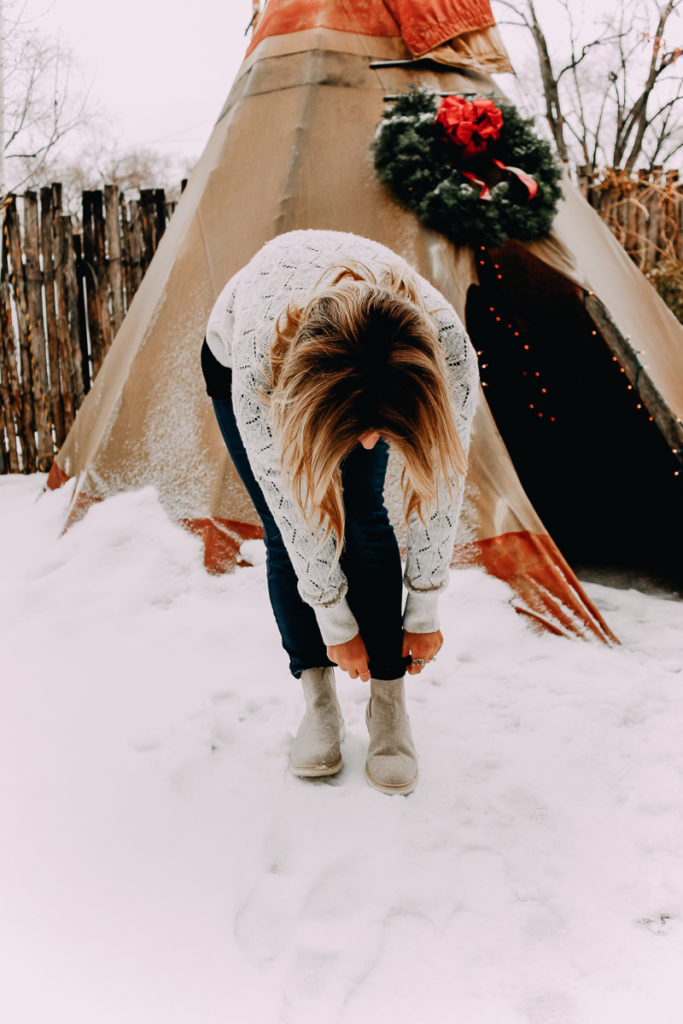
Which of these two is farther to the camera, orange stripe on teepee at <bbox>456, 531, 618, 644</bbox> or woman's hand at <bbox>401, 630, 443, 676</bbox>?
orange stripe on teepee at <bbox>456, 531, 618, 644</bbox>

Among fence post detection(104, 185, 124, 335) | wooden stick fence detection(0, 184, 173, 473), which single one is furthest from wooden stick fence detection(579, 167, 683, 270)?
fence post detection(104, 185, 124, 335)

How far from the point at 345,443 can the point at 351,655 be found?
0.51 metres

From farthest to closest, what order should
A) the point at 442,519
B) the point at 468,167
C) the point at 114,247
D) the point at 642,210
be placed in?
1. the point at 642,210
2. the point at 114,247
3. the point at 468,167
4. the point at 442,519

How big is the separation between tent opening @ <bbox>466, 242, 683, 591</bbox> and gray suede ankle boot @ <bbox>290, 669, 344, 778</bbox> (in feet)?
6.04

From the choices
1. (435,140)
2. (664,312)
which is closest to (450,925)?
(435,140)

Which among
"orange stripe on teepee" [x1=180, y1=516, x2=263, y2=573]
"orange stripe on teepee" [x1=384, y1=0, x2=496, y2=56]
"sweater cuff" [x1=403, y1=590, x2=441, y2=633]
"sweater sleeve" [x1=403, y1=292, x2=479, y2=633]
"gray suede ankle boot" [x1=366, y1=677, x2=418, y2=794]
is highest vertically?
"orange stripe on teepee" [x1=384, y1=0, x2=496, y2=56]

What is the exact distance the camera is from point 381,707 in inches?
62.3

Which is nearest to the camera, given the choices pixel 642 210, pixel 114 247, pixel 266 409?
pixel 266 409

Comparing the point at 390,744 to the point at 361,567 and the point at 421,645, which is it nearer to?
the point at 421,645

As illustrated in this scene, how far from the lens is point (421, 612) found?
4.82 ft

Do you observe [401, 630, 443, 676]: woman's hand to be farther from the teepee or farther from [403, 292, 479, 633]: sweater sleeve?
the teepee

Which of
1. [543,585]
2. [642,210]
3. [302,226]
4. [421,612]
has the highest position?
[642,210]

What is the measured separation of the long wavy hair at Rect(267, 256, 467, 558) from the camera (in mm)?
1066

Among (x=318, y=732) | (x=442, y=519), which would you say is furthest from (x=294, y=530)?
(x=318, y=732)
